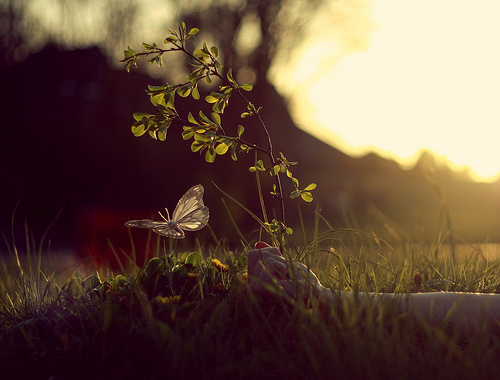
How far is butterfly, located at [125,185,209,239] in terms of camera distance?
1.98 m

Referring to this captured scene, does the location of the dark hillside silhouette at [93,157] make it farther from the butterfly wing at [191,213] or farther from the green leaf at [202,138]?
the green leaf at [202,138]

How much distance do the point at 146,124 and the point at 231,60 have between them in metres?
8.41

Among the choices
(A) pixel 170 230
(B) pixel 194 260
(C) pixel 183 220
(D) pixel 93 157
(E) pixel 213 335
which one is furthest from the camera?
(D) pixel 93 157

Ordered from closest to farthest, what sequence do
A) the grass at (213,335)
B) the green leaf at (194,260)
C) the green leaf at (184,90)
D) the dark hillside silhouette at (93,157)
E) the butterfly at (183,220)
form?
the grass at (213,335)
the butterfly at (183,220)
the green leaf at (184,90)
the green leaf at (194,260)
the dark hillside silhouette at (93,157)

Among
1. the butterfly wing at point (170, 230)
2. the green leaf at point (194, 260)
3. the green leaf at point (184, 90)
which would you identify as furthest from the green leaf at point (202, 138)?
the green leaf at point (194, 260)

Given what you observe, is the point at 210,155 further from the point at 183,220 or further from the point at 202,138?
the point at 183,220

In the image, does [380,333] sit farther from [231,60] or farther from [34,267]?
[231,60]

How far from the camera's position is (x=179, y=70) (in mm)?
9516

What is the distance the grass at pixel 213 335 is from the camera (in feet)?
4.52

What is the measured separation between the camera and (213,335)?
1701mm

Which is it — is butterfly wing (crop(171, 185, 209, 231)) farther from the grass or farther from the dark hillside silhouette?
the dark hillside silhouette

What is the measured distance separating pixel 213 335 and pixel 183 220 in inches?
25.5

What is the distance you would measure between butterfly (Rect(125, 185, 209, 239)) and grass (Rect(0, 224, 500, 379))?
0.19 meters

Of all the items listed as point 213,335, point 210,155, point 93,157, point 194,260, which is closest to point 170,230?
point 194,260
